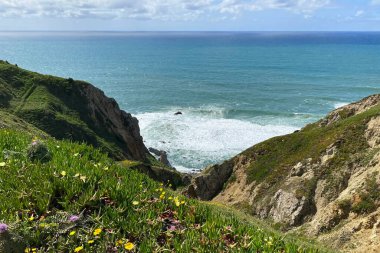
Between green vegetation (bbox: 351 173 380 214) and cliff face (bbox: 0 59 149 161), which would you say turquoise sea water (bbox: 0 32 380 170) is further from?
green vegetation (bbox: 351 173 380 214)

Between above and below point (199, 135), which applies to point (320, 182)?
above

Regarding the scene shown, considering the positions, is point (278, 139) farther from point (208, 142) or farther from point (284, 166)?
point (208, 142)

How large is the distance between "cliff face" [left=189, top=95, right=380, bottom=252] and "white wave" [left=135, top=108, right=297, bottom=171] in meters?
28.0

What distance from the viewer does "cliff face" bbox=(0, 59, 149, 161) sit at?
2547 inches

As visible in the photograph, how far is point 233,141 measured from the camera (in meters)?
90.8

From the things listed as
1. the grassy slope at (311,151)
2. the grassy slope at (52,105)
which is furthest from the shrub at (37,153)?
the grassy slope at (52,105)

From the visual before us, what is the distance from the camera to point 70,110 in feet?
235

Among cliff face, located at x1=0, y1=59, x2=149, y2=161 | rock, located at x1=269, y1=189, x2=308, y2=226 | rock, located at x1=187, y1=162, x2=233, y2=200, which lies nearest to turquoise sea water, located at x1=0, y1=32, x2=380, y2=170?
cliff face, located at x1=0, y1=59, x2=149, y2=161

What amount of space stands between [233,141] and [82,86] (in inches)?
1476

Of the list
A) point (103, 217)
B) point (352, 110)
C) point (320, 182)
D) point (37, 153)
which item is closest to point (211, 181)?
point (320, 182)

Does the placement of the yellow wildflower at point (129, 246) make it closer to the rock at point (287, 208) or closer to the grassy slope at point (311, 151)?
the rock at point (287, 208)

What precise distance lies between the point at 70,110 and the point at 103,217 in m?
67.9

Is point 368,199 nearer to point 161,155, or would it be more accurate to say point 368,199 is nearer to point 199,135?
point 161,155

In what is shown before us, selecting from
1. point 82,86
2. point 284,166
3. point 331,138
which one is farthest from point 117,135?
point 331,138
